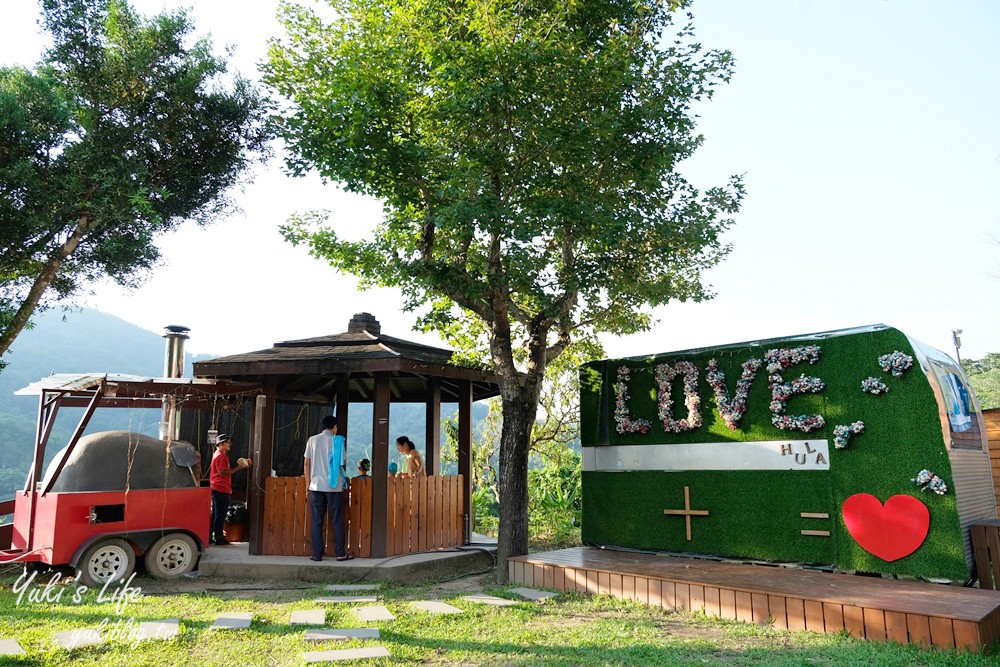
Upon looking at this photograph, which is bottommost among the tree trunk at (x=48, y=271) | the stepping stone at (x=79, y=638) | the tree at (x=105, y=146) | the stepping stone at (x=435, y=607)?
the stepping stone at (x=435, y=607)

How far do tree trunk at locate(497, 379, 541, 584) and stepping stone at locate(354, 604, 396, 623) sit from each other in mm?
2444

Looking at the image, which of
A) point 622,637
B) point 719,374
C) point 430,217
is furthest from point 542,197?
point 622,637

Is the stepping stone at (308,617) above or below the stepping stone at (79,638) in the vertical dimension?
below

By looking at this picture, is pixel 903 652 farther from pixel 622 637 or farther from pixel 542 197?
pixel 542 197

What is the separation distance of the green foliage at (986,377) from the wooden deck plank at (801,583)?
27543 mm

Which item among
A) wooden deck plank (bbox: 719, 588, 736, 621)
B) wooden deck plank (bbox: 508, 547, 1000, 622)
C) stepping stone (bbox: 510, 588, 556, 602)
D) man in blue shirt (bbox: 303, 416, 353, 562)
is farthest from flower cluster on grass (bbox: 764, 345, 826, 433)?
man in blue shirt (bbox: 303, 416, 353, 562)

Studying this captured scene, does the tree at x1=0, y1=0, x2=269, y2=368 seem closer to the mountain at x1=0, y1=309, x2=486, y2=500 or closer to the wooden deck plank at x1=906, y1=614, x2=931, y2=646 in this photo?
the wooden deck plank at x1=906, y1=614, x2=931, y2=646

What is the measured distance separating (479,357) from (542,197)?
269 cm

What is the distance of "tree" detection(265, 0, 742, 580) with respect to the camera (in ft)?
23.9

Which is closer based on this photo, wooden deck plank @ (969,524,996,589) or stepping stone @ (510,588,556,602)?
wooden deck plank @ (969,524,996,589)

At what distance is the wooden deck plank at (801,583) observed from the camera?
5273 mm

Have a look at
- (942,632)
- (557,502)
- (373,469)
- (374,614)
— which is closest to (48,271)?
(373,469)

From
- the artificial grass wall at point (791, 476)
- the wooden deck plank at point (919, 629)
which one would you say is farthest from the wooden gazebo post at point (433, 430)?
the wooden deck plank at point (919, 629)

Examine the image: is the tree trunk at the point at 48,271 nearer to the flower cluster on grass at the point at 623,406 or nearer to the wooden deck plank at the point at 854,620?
the flower cluster on grass at the point at 623,406
